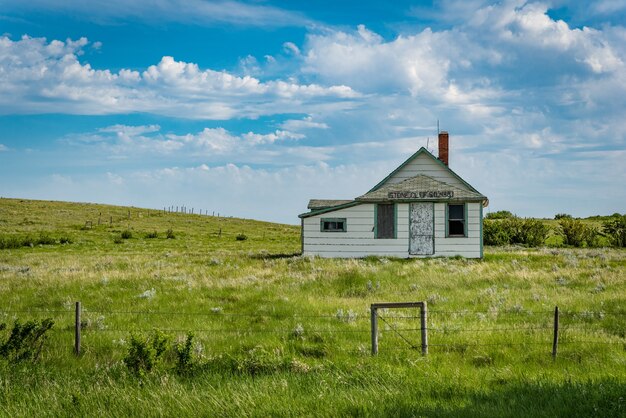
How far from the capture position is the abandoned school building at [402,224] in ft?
103

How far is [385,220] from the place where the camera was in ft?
104

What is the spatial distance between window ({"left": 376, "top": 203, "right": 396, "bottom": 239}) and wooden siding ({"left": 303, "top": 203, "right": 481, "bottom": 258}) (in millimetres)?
249

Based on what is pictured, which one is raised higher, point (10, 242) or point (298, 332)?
point (10, 242)

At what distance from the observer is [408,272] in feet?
79.3

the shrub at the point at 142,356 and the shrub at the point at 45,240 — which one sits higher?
the shrub at the point at 45,240

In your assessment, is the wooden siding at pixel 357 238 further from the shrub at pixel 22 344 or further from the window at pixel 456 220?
the shrub at pixel 22 344

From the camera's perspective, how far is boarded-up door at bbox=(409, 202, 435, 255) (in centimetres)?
3144

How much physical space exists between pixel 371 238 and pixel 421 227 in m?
2.80

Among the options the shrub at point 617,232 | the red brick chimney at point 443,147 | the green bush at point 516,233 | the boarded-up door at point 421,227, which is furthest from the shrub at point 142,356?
the shrub at point 617,232

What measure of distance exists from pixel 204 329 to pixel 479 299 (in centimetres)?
886

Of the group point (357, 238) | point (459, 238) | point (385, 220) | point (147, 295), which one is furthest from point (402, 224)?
point (147, 295)

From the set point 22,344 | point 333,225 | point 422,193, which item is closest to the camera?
point 22,344

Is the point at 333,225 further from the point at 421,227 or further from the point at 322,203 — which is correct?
the point at 421,227

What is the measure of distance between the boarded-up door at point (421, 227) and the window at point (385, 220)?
0.98 meters
